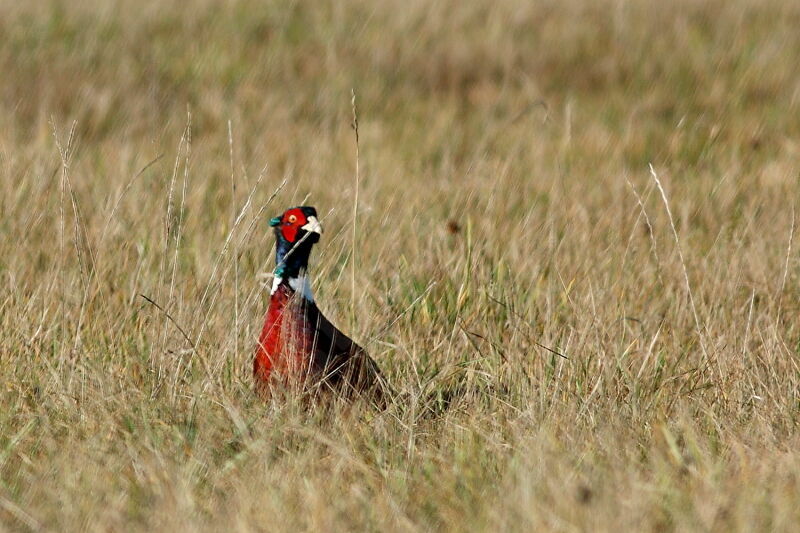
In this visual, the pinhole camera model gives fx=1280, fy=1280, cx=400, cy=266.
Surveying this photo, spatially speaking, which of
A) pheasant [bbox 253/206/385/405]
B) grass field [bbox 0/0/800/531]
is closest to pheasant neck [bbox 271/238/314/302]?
pheasant [bbox 253/206/385/405]

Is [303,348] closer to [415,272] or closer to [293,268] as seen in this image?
[293,268]

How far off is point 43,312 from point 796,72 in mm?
6282

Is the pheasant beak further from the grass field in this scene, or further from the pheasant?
the grass field

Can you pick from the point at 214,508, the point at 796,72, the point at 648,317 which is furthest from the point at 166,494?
the point at 796,72

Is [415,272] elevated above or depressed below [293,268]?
below

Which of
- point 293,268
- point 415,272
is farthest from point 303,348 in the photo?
point 415,272

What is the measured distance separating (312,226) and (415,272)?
3.34 ft

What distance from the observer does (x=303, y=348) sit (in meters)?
3.87

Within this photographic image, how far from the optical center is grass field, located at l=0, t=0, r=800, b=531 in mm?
3096

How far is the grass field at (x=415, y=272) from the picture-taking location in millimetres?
3096

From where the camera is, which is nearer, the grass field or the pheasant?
the grass field

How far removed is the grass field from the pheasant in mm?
99

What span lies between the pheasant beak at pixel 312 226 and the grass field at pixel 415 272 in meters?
0.15

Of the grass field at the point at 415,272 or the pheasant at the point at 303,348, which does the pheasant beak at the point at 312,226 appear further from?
the grass field at the point at 415,272
